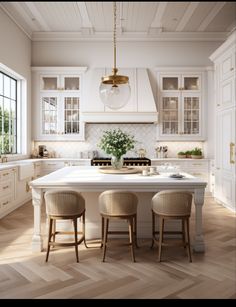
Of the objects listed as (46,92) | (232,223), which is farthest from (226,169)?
(46,92)

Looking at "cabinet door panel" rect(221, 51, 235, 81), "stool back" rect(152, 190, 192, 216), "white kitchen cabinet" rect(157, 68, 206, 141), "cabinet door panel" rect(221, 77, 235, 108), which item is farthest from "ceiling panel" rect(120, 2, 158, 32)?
"stool back" rect(152, 190, 192, 216)

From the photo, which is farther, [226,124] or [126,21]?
[126,21]

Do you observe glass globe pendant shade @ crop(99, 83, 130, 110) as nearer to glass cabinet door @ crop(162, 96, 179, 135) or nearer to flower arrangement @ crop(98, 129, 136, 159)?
flower arrangement @ crop(98, 129, 136, 159)

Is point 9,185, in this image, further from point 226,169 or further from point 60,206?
point 226,169

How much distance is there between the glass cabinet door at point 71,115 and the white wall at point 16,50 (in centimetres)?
84

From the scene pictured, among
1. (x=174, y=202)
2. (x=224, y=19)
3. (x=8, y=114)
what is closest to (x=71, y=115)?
(x=8, y=114)

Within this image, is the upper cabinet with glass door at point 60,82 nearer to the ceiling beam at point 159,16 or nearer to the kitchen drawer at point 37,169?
the kitchen drawer at point 37,169

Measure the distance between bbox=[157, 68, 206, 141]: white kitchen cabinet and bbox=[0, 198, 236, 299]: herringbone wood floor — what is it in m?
3.73

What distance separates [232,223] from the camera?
4551 mm

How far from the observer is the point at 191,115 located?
7266 mm

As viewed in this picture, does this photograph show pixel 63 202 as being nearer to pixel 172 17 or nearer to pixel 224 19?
pixel 172 17

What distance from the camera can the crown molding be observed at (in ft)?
23.5

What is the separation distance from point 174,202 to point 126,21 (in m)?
4.81

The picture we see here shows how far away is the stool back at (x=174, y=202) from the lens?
2.99m
